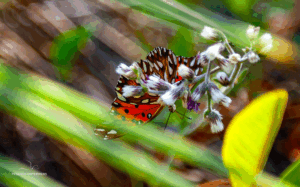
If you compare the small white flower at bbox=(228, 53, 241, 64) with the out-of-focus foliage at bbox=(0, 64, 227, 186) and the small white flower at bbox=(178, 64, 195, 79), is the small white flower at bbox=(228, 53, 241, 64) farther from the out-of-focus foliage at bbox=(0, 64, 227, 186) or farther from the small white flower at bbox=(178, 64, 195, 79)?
the out-of-focus foliage at bbox=(0, 64, 227, 186)

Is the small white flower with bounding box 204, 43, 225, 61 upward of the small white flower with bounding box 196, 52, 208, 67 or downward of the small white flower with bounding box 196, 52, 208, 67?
upward

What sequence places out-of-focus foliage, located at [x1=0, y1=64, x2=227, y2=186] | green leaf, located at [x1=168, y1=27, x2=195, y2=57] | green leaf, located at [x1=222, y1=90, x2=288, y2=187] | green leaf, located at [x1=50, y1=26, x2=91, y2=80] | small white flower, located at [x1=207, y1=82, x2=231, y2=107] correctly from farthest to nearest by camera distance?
green leaf, located at [x1=50, y1=26, x2=91, y2=80] → green leaf, located at [x1=168, y1=27, x2=195, y2=57] → small white flower, located at [x1=207, y1=82, x2=231, y2=107] → green leaf, located at [x1=222, y1=90, x2=288, y2=187] → out-of-focus foliage, located at [x1=0, y1=64, x2=227, y2=186]

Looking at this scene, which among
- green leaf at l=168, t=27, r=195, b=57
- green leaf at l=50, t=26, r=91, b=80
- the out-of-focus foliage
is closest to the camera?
the out-of-focus foliage

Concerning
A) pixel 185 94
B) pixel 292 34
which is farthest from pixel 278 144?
pixel 185 94

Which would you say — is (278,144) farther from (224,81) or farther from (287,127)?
(224,81)

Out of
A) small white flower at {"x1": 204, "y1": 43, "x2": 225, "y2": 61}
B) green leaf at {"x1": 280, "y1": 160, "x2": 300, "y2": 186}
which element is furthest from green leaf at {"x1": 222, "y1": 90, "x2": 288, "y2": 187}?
small white flower at {"x1": 204, "y1": 43, "x2": 225, "y2": 61}

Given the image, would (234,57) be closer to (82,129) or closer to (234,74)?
(234,74)

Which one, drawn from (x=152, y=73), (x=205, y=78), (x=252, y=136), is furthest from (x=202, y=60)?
(x=252, y=136)

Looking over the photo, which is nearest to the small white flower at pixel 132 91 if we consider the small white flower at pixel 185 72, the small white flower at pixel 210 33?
the small white flower at pixel 185 72
